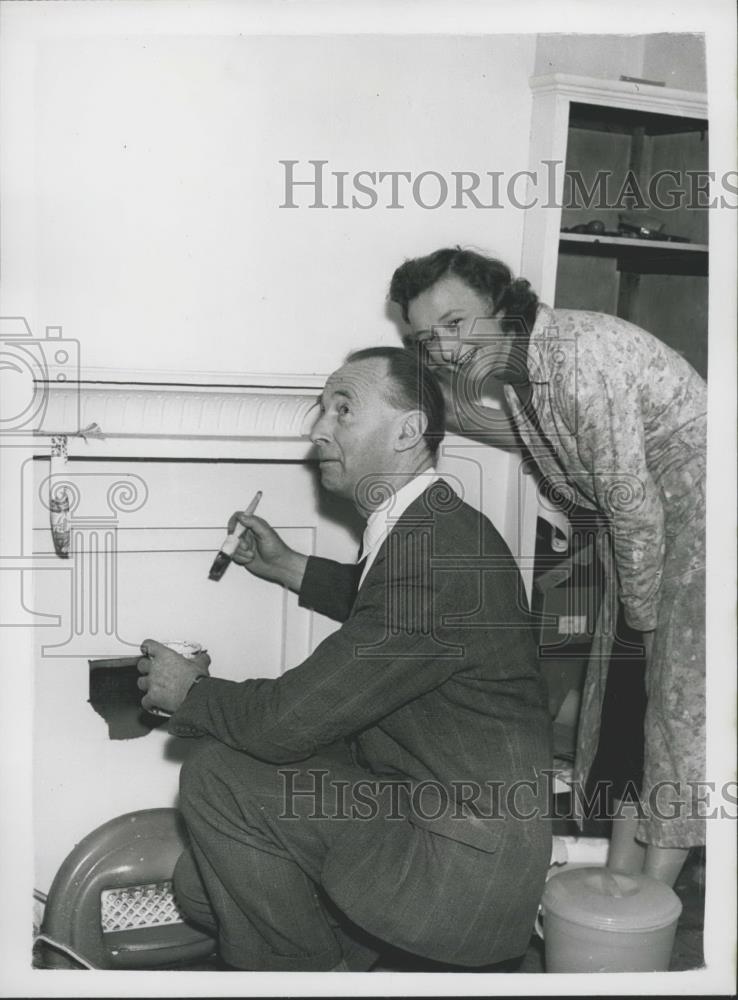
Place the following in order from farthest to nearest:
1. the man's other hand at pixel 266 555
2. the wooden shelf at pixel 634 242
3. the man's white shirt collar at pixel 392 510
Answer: the wooden shelf at pixel 634 242
the man's other hand at pixel 266 555
the man's white shirt collar at pixel 392 510

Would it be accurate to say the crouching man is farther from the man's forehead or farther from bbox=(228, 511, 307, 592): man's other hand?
bbox=(228, 511, 307, 592): man's other hand

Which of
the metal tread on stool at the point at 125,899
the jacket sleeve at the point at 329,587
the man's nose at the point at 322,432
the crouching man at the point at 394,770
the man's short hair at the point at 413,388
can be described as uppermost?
the man's short hair at the point at 413,388

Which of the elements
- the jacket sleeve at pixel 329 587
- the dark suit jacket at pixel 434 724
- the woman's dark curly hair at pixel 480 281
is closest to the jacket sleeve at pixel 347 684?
the dark suit jacket at pixel 434 724

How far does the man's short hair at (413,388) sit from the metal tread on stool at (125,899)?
2.67 ft

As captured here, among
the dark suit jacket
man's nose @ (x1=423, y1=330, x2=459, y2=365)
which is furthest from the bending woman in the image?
the dark suit jacket

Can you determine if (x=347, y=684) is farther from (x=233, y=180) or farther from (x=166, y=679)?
(x=233, y=180)

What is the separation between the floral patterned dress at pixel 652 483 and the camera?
5.96 ft

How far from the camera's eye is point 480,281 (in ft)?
6.05

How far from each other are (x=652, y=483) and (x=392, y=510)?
0.49 m

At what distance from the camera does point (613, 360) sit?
1.82m

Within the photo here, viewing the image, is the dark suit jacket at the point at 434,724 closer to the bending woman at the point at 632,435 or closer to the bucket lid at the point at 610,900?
the bucket lid at the point at 610,900

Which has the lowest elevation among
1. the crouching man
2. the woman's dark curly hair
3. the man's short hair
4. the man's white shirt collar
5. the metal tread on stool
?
→ the metal tread on stool

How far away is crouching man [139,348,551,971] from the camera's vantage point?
59.5 inches

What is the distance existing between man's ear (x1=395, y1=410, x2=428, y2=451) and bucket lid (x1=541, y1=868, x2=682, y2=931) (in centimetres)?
72
